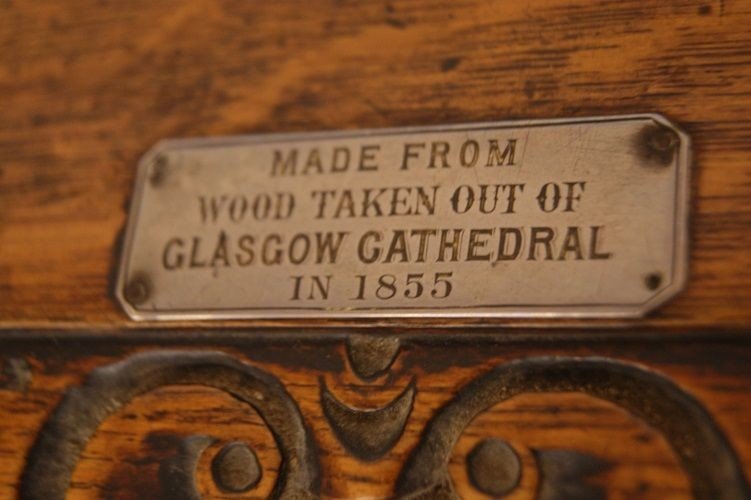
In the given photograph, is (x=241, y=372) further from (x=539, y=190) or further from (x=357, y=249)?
(x=539, y=190)

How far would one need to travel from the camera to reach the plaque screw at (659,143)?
98 cm

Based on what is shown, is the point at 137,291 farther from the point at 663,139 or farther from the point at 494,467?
the point at 663,139

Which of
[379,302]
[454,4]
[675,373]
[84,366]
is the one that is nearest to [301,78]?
[454,4]

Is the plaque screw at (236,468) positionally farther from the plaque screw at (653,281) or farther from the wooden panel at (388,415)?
the plaque screw at (653,281)

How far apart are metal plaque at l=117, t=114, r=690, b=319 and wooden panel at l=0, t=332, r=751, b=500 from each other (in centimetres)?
5

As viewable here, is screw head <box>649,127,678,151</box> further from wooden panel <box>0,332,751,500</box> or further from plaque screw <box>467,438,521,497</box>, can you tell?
plaque screw <box>467,438,521,497</box>

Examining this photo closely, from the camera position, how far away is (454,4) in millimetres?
1141

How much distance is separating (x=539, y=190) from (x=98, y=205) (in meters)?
0.56

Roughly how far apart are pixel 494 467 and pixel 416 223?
0.93 ft

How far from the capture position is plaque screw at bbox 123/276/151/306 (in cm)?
110

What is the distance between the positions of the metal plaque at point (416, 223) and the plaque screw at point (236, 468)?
15 centimetres

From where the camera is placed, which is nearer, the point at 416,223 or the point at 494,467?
the point at 494,467

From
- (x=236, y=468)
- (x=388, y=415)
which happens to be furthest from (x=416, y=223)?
(x=236, y=468)

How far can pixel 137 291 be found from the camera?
3.64ft
